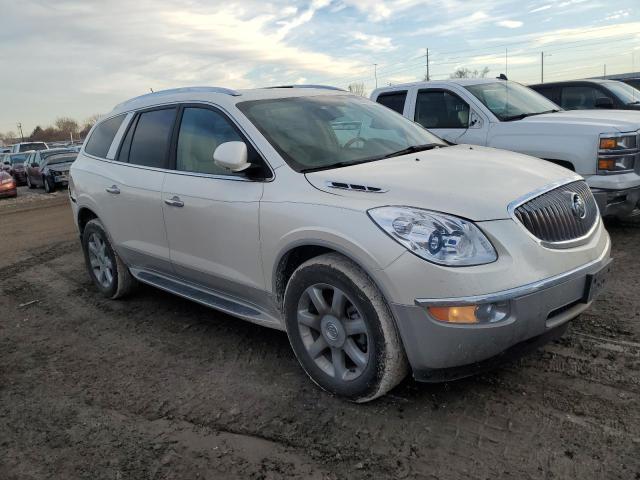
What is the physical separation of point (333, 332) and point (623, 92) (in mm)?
8883

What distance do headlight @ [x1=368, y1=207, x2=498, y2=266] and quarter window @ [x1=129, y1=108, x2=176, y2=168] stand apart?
7.63ft

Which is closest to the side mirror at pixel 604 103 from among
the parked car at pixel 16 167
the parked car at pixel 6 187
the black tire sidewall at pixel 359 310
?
the black tire sidewall at pixel 359 310

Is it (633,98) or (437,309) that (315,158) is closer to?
(437,309)

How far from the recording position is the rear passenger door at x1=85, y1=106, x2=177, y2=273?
14.4 ft

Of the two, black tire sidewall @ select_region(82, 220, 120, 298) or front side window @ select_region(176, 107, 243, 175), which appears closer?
front side window @ select_region(176, 107, 243, 175)

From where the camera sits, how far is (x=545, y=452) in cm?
259

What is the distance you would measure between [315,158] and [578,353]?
2075mm

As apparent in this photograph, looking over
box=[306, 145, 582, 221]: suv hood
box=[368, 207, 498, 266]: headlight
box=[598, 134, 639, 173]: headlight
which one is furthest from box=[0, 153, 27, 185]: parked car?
box=[368, 207, 498, 266]: headlight

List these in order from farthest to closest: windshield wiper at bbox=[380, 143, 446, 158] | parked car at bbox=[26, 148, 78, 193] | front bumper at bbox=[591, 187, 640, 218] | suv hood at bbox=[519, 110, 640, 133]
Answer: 1. parked car at bbox=[26, 148, 78, 193]
2. suv hood at bbox=[519, 110, 640, 133]
3. front bumper at bbox=[591, 187, 640, 218]
4. windshield wiper at bbox=[380, 143, 446, 158]

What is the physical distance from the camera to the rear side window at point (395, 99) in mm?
7891

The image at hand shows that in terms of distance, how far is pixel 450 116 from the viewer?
7.34 metres

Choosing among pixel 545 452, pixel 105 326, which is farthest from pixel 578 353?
pixel 105 326

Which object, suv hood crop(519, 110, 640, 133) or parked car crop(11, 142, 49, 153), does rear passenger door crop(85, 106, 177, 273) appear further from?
parked car crop(11, 142, 49, 153)

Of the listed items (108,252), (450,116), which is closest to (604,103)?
(450,116)
